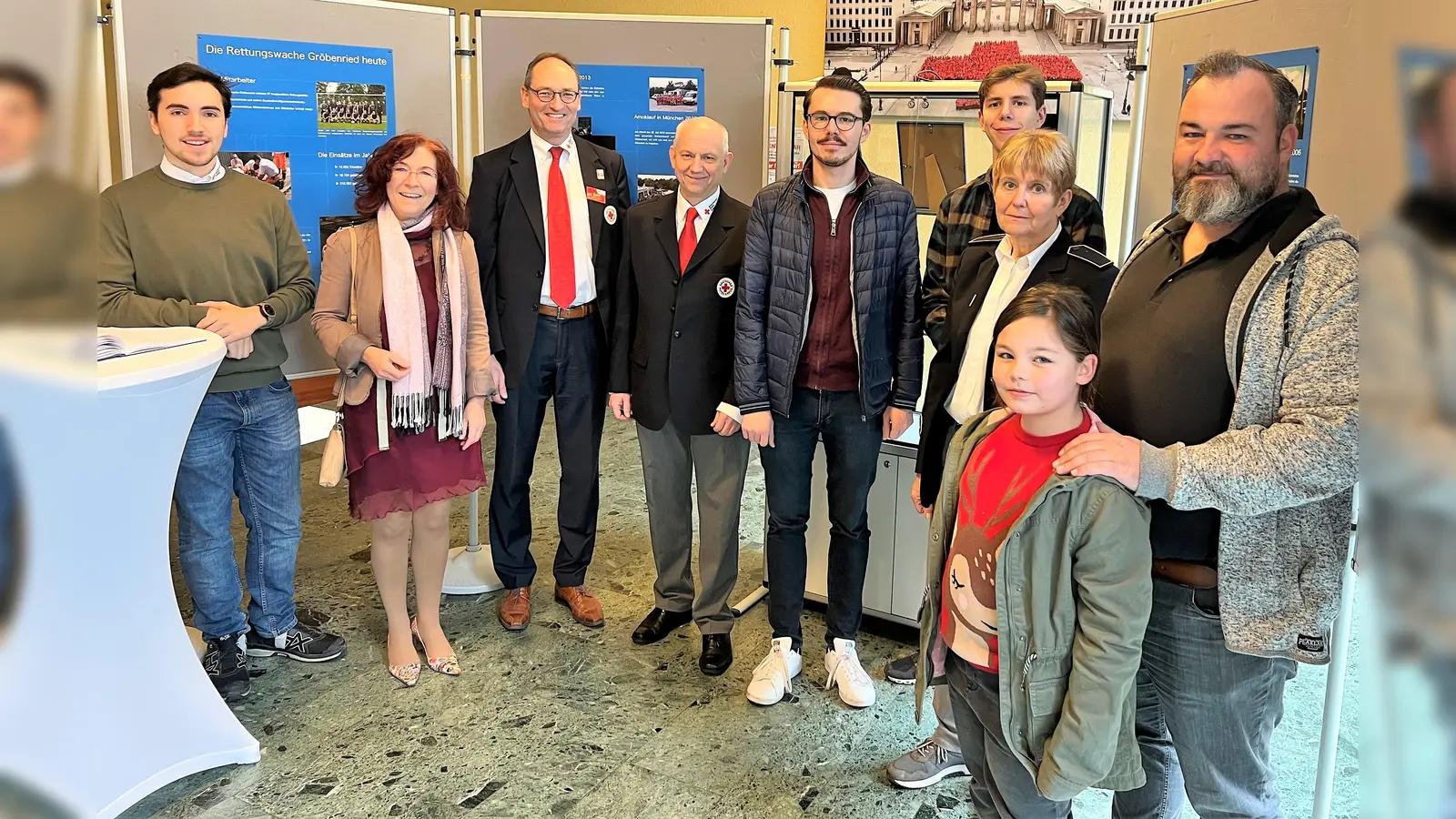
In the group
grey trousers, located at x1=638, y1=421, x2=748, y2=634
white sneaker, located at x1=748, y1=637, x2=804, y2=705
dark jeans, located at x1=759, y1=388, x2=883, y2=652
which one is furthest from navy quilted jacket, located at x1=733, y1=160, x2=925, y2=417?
white sneaker, located at x1=748, y1=637, x2=804, y2=705

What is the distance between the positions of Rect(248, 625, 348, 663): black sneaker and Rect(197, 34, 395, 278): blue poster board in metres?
1.21

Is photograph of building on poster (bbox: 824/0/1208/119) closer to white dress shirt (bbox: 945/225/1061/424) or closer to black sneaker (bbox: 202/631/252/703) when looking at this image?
white dress shirt (bbox: 945/225/1061/424)

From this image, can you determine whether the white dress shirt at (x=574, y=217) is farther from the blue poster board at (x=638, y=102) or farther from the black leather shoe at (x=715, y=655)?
the black leather shoe at (x=715, y=655)

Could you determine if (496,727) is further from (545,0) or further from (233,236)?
(545,0)

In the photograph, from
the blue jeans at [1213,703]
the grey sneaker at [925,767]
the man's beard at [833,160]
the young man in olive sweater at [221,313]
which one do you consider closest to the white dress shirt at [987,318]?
the man's beard at [833,160]

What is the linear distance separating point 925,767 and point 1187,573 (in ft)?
3.54

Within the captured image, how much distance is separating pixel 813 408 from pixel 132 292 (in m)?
1.75

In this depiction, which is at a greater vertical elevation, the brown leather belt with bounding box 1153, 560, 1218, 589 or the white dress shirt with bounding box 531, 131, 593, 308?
the white dress shirt with bounding box 531, 131, 593, 308

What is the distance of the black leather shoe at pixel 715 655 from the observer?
291 centimetres

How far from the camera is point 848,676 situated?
9.11ft

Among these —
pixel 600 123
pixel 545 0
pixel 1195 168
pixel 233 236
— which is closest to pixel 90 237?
pixel 1195 168

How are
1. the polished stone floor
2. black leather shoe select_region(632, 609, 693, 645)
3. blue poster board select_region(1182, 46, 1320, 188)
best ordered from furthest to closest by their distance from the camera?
1. black leather shoe select_region(632, 609, 693, 645)
2. the polished stone floor
3. blue poster board select_region(1182, 46, 1320, 188)

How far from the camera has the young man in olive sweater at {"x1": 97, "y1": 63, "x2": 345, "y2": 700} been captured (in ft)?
8.27

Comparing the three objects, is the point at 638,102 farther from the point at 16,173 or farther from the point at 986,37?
the point at 16,173
